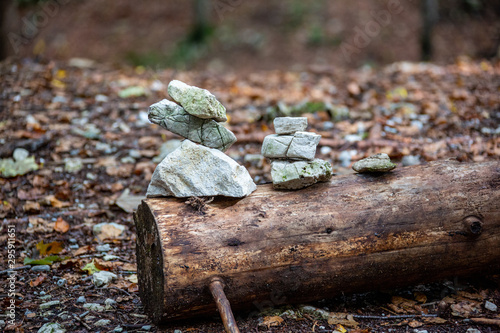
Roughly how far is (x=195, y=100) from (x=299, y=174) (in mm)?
742

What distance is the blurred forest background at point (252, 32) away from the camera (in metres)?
11.3

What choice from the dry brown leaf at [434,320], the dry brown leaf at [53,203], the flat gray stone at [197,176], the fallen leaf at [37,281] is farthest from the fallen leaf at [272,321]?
the dry brown leaf at [53,203]

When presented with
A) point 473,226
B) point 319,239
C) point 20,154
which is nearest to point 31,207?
point 20,154

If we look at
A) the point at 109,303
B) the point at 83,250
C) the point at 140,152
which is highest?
the point at 140,152

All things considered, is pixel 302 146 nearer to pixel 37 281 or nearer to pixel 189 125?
pixel 189 125

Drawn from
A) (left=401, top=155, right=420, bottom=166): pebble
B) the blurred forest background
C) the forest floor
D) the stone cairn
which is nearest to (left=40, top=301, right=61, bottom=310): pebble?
the forest floor

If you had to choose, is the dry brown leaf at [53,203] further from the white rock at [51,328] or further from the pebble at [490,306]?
the pebble at [490,306]

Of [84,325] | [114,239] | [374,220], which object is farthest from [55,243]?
[374,220]

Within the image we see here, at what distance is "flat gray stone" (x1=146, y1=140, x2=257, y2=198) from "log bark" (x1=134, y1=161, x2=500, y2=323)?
7 centimetres

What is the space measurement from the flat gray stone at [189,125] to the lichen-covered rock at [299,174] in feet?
1.25

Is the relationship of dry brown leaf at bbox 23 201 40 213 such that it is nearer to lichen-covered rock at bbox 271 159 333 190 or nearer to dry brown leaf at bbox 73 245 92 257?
dry brown leaf at bbox 73 245 92 257

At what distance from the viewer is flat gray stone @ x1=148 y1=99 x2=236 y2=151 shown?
253 cm

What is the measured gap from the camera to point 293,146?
8.35ft

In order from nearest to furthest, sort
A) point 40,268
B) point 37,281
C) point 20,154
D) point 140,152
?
point 37,281
point 40,268
point 20,154
point 140,152
